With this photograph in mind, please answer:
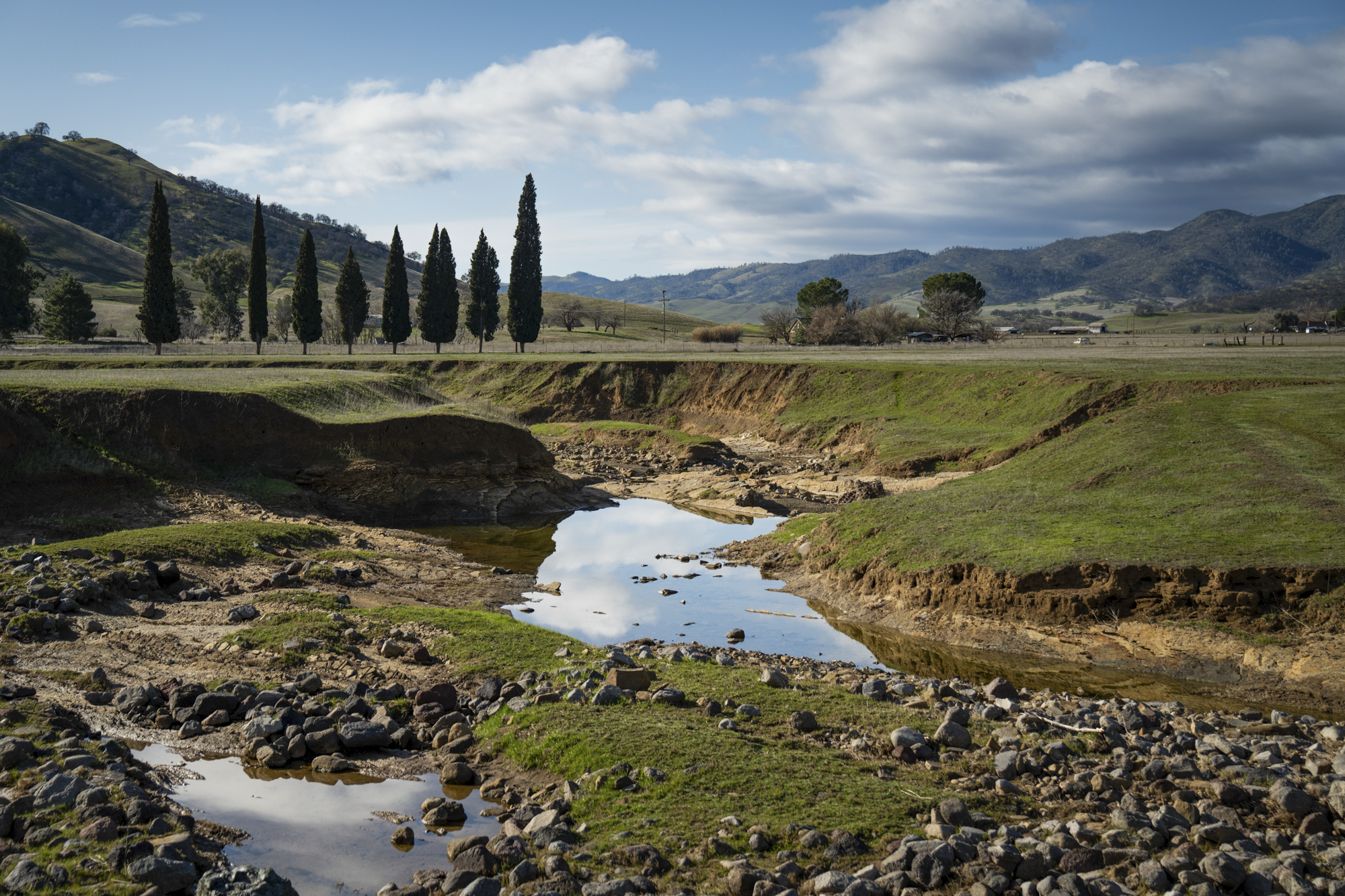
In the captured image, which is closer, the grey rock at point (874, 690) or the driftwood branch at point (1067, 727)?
the driftwood branch at point (1067, 727)

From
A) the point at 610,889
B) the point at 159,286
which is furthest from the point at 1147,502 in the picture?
the point at 159,286

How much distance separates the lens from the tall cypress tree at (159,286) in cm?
6009

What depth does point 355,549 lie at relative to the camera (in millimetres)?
23031

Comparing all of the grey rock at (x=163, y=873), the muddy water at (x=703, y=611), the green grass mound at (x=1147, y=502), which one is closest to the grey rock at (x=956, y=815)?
the grey rock at (x=163, y=873)

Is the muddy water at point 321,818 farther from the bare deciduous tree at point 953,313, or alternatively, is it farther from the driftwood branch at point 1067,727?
the bare deciduous tree at point 953,313

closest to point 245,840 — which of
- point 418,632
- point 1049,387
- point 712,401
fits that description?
point 418,632

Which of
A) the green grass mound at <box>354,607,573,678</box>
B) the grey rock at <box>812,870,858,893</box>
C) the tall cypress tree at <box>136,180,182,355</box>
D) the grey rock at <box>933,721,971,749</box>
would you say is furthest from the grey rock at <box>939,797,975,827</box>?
the tall cypress tree at <box>136,180,182,355</box>

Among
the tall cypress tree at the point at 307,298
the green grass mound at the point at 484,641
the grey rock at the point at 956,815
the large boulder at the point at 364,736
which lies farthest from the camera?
the tall cypress tree at the point at 307,298

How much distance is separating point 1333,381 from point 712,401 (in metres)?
35.9

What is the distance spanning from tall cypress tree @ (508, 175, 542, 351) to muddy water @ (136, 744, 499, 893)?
239 feet

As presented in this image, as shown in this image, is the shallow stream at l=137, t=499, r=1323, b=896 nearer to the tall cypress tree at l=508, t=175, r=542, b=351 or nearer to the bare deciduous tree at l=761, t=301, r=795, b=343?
the tall cypress tree at l=508, t=175, r=542, b=351

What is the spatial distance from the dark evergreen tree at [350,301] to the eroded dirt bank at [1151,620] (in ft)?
225

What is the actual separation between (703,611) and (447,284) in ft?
222

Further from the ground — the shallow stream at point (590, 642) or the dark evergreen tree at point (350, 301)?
the dark evergreen tree at point (350, 301)
